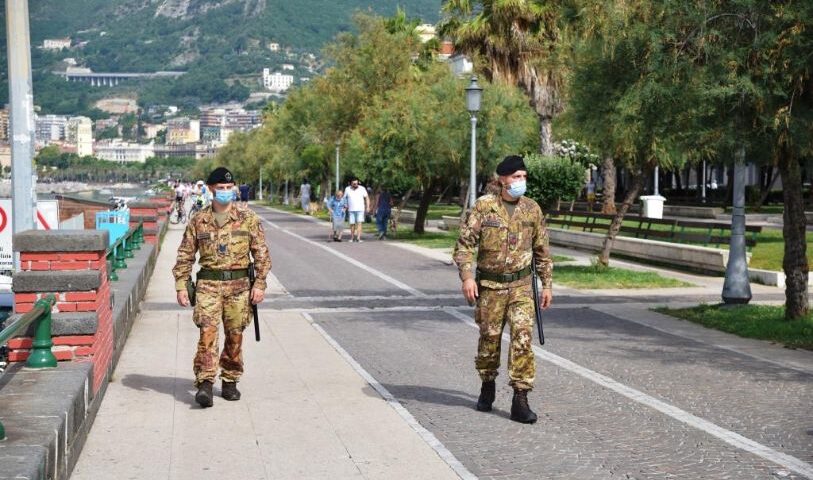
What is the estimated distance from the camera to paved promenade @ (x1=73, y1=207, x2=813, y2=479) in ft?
23.2

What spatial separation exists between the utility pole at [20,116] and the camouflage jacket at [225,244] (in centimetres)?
314

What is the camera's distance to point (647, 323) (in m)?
14.7

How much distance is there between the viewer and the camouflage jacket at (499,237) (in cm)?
822

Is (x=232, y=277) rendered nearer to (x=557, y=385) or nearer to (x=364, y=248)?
(x=557, y=385)

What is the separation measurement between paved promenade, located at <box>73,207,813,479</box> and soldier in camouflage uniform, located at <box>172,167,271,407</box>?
1.71 feet

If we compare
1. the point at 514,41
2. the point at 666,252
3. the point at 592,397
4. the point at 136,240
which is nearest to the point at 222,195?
A: the point at 592,397

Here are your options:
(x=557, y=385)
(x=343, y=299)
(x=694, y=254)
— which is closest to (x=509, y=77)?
(x=694, y=254)

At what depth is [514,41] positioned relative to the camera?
40.4m

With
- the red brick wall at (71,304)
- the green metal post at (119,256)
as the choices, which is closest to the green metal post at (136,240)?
the green metal post at (119,256)

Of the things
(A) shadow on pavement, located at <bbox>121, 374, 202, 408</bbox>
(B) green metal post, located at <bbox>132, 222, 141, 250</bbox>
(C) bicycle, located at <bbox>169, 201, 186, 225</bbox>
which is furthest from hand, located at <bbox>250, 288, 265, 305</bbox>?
(C) bicycle, located at <bbox>169, 201, 186, 225</bbox>

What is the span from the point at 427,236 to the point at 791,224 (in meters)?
23.7

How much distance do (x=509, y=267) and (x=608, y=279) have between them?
41.7 feet

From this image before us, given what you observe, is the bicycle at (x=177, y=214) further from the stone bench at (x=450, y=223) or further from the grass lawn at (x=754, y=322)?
the grass lawn at (x=754, y=322)

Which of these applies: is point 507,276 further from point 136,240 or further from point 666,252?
point 666,252
